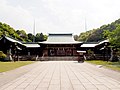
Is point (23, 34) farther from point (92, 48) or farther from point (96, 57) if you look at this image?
point (96, 57)

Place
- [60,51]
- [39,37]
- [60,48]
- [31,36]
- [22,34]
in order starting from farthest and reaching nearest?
1. [31,36]
2. [39,37]
3. [22,34]
4. [60,51]
5. [60,48]

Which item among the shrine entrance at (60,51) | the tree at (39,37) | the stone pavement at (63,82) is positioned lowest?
the stone pavement at (63,82)

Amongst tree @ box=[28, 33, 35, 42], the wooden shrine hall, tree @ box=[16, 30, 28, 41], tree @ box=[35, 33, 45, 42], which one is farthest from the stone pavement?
tree @ box=[28, 33, 35, 42]

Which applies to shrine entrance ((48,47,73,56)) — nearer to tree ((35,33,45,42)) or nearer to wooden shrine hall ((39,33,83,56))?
wooden shrine hall ((39,33,83,56))

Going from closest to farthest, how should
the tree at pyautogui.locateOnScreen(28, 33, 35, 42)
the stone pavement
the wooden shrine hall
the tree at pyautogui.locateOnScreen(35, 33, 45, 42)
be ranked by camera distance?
the stone pavement, the wooden shrine hall, the tree at pyautogui.locateOnScreen(35, 33, 45, 42), the tree at pyautogui.locateOnScreen(28, 33, 35, 42)

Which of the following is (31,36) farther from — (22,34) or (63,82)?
(63,82)

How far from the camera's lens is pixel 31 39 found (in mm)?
90312

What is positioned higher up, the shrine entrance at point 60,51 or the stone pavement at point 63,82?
the shrine entrance at point 60,51

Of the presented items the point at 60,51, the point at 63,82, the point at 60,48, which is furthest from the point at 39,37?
the point at 63,82

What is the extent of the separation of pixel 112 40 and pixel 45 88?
26313mm

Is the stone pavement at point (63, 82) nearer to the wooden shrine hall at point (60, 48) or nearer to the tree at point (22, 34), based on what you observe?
the wooden shrine hall at point (60, 48)

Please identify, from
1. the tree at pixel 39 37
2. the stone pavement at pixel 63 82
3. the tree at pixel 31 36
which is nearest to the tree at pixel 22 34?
the tree at pixel 31 36

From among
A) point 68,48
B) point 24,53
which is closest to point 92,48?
point 68,48

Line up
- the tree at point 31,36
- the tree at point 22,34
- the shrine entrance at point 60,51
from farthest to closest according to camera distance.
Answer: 1. the tree at point 31,36
2. the tree at point 22,34
3. the shrine entrance at point 60,51
